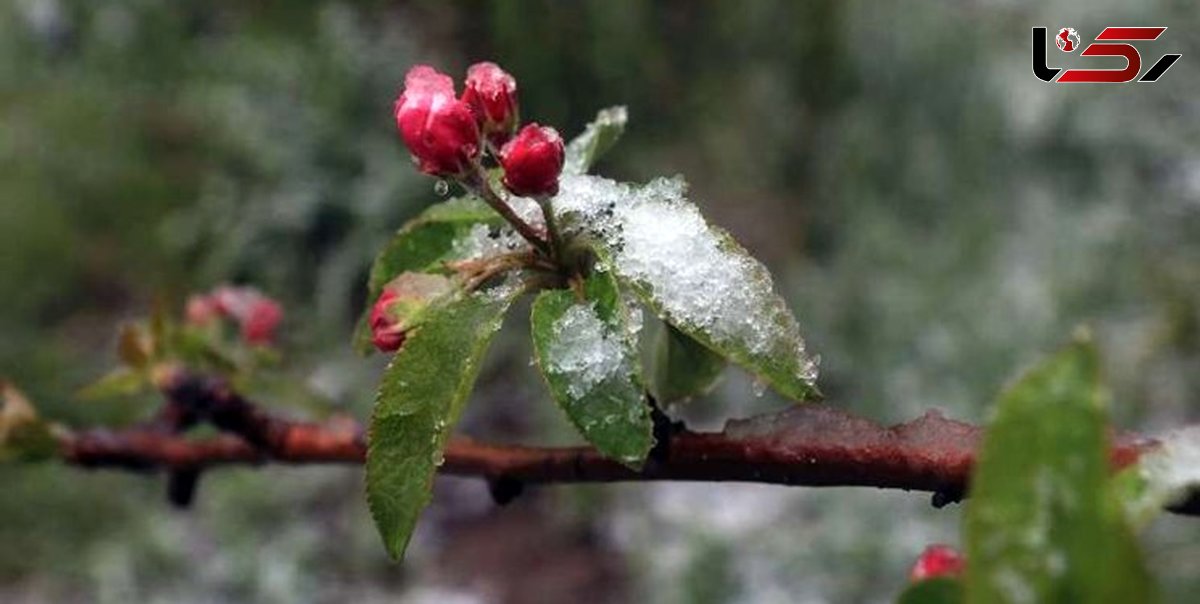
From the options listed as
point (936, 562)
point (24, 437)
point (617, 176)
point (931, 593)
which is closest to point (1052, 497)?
point (931, 593)

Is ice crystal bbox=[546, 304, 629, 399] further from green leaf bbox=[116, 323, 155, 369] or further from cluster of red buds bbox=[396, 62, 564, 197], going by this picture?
green leaf bbox=[116, 323, 155, 369]

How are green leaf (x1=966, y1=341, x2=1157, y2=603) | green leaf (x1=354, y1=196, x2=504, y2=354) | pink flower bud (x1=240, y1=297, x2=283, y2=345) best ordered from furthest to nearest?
1. pink flower bud (x1=240, y1=297, x2=283, y2=345)
2. green leaf (x1=354, y1=196, x2=504, y2=354)
3. green leaf (x1=966, y1=341, x2=1157, y2=603)

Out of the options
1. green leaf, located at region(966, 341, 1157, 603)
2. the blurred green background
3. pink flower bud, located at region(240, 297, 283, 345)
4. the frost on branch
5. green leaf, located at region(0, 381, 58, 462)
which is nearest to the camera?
green leaf, located at region(966, 341, 1157, 603)

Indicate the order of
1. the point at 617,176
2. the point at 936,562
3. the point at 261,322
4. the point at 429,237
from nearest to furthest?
the point at 936,562 → the point at 429,237 → the point at 261,322 → the point at 617,176

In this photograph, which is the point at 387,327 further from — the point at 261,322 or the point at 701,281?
the point at 261,322

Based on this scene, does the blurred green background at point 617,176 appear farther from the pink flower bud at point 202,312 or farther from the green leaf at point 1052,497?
the green leaf at point 1052,497

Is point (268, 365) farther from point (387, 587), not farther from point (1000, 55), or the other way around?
point (1000, 55)

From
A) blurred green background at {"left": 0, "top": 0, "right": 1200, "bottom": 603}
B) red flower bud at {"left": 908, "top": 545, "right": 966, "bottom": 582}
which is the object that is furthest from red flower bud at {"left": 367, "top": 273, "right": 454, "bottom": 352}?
blurred green background at {"left": 0, "top": 0, "right": 1200, "bottom": 603}
